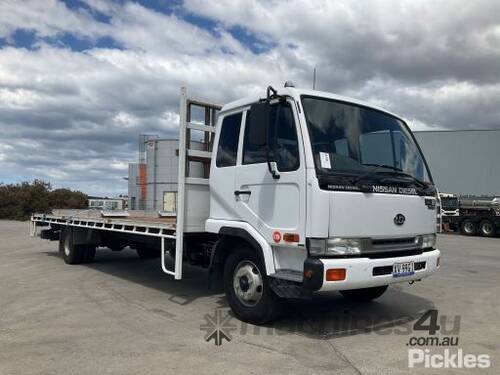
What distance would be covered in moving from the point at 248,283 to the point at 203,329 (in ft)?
2.42

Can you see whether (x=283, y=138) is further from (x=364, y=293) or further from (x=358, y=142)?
(x=364, y=293)

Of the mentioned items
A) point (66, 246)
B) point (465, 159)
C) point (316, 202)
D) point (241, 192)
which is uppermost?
point (465, 159)

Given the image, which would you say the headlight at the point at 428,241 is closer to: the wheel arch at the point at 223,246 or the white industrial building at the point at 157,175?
the wheel arch at the point at 223,246

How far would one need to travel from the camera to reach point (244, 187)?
5996 mm

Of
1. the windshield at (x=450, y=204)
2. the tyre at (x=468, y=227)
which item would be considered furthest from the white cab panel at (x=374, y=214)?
the windshield at (x=450, y=204)

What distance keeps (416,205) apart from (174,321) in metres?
3.23

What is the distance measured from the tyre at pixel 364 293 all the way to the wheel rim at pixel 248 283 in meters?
1.98

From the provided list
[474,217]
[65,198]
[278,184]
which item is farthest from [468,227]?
[65,198]

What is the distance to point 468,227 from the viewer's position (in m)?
26.1

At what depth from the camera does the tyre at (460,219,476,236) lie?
84.9 feet

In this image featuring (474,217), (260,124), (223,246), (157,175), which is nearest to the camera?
(260,124)

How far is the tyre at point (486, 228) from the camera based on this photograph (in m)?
24.9

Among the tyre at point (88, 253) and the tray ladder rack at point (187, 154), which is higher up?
the tray ladder rack at point (187, 154)

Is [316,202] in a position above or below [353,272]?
above
